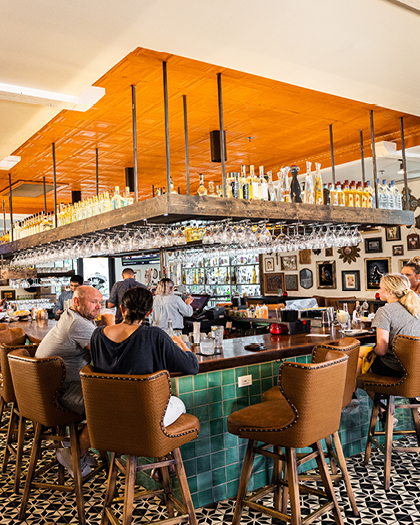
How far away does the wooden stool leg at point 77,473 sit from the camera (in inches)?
123

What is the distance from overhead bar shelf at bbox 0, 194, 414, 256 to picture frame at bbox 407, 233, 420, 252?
3838 millimetres

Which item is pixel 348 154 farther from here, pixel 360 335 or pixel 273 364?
pixel 273 364

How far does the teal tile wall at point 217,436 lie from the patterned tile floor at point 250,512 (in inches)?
5.3

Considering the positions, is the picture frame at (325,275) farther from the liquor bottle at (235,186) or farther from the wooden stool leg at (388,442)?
the liquor bottle at (235,186)

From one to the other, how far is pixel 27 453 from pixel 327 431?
9.96ft

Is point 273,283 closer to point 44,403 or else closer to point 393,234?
point 393,234

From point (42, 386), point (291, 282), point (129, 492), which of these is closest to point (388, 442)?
point (129, 492)

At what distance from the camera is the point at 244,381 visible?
3611mm

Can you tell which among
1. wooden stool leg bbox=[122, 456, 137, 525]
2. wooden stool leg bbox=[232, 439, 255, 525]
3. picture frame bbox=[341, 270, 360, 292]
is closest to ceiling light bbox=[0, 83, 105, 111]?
wooden stool leg bbox=[122, 456, 137, 525]

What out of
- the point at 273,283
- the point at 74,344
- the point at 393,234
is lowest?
the point at 74,344

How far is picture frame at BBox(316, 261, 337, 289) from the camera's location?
33.6 feet

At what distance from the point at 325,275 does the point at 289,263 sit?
1131 mm

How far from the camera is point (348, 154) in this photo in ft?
20.0

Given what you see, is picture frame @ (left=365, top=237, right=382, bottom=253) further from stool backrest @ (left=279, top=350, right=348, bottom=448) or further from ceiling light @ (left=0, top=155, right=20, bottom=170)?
stool backrest @ (left=279, top=350, right=348, bottom=448)
